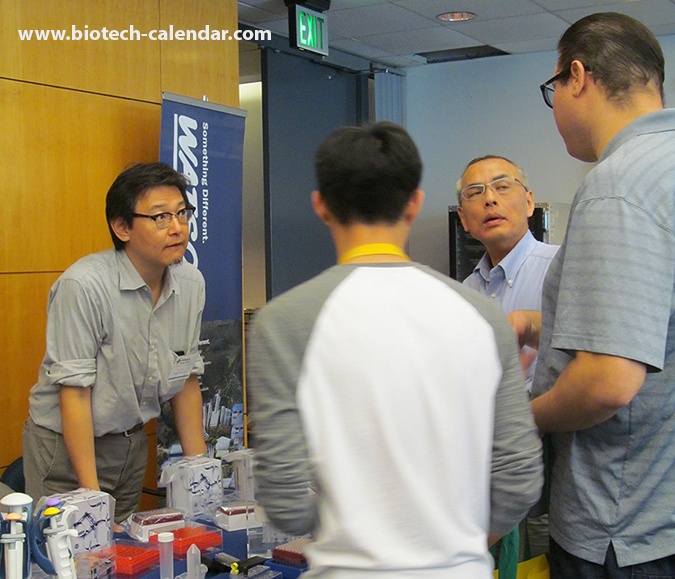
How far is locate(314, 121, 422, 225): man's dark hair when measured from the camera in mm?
1228

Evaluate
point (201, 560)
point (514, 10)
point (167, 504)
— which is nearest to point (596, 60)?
point (201, 560)

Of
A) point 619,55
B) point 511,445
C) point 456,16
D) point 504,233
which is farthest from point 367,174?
point 456,16

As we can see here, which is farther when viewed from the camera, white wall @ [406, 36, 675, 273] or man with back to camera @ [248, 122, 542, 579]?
white wall @ [406, 36, 675, 273]

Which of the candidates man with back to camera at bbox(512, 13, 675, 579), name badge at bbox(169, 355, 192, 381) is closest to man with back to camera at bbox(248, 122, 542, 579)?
man with back to camera at bbox(512, 13, 675, 579)

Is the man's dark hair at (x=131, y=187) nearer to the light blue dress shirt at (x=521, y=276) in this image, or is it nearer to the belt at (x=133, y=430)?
the belt at (x=133, y=430)

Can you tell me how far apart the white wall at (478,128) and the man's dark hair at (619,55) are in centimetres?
551

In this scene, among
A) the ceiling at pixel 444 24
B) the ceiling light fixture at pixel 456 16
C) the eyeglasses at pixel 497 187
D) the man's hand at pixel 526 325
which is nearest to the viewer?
the man's hand at pixel 526 325

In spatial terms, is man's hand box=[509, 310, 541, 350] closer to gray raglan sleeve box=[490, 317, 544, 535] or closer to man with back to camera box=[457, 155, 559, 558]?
gray raglan sleeve box=[490, 317, 544, 535]

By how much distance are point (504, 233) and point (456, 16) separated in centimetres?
356

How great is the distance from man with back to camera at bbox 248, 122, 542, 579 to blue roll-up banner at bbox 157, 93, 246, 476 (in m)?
2.99

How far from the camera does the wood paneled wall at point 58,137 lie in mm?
3656

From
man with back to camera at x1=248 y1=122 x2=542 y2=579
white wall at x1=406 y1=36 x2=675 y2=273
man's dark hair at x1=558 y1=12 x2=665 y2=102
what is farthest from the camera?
white wall at x1=406 y1=36 x2=675 y2=273

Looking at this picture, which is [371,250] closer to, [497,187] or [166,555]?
[166,555]

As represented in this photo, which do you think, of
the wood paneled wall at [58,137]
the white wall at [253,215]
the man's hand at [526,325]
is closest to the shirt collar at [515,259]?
the man's hand at [526,325]
